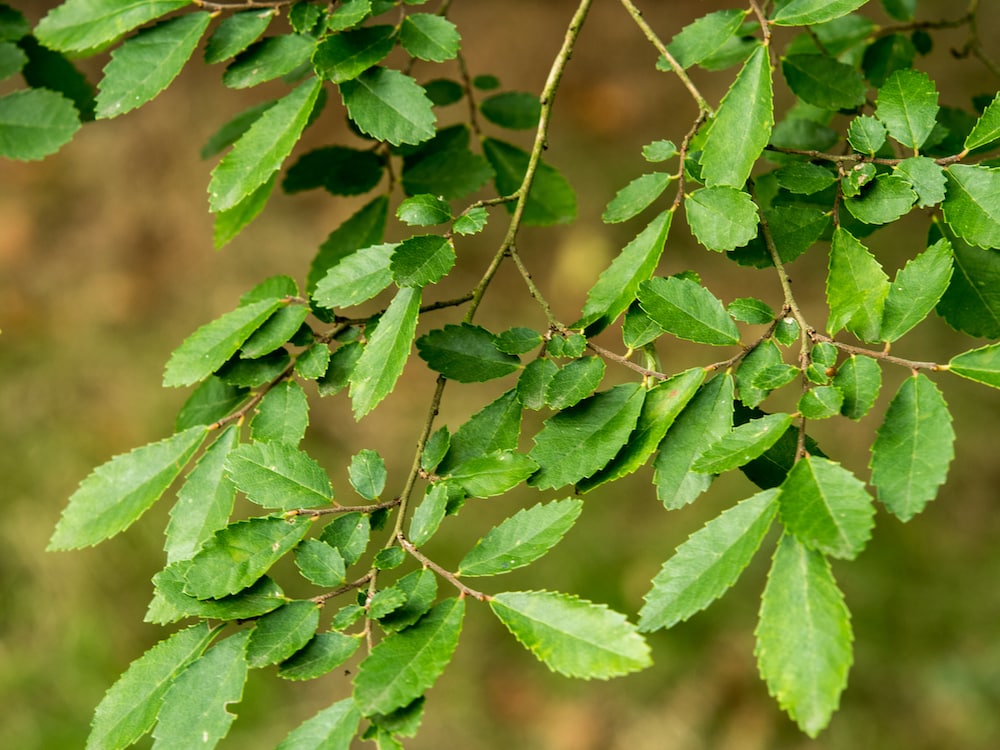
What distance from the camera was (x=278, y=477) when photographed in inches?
35.4

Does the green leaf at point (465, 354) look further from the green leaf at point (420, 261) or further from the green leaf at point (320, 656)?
the green leaf at point (320, 656)

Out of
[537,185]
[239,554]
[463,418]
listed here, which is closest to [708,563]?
[239,554]

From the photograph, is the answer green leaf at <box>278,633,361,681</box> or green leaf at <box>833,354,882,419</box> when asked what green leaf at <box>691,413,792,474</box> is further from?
green leaf at <box>278,633,361,681</box>

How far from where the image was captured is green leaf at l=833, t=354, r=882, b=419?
0.79 m

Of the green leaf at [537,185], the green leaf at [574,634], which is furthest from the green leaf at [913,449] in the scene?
the green leaf at [537,185]

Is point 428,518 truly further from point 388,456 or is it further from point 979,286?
point 388,456

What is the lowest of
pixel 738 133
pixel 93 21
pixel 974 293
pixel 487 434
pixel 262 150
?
pixel 974 293

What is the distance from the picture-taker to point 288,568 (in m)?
2.63

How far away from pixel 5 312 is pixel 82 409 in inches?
20.7

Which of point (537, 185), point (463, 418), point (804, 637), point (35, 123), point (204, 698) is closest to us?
point (804, 637)

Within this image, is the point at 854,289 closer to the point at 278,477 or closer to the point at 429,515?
the point at 429,515

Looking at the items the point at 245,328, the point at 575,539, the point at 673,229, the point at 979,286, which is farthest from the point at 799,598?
the point at 673,229

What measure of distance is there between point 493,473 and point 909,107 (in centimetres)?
53

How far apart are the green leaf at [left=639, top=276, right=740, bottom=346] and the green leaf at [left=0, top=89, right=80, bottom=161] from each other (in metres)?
0.78
